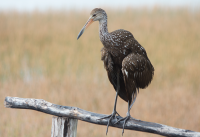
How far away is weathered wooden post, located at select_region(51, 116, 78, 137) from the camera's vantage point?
2799mm

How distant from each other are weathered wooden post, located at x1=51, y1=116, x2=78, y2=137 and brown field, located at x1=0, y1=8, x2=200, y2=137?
5.64 ft

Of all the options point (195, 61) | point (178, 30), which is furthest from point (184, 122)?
point (178, 30)

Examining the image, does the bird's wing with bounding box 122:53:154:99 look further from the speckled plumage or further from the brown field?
the brown field

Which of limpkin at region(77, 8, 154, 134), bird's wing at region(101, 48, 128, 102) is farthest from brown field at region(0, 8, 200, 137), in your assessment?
limpkin at region(77, 8, 154, 134)

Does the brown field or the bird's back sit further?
the brown field

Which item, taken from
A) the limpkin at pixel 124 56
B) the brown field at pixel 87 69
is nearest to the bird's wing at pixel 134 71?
the limpkin at pixel 124 56

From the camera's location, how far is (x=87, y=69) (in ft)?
20.8

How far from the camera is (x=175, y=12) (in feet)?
31.0

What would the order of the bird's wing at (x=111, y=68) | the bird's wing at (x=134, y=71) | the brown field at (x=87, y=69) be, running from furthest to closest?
the brown field at (x=87, y=69) → the bird's wing at (x=111, y=68) → the bird's wing at (x=134, y=71)

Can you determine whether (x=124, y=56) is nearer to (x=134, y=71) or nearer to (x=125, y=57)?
(x=125, y=57)

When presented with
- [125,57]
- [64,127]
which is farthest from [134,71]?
[64,127]

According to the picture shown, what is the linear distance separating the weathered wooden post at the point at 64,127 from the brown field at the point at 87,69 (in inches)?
67.7

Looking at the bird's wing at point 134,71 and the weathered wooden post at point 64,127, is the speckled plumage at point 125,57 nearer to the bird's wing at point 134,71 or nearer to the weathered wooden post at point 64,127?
the bird's wing at point 134,71

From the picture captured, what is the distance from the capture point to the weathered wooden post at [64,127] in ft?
9.18
